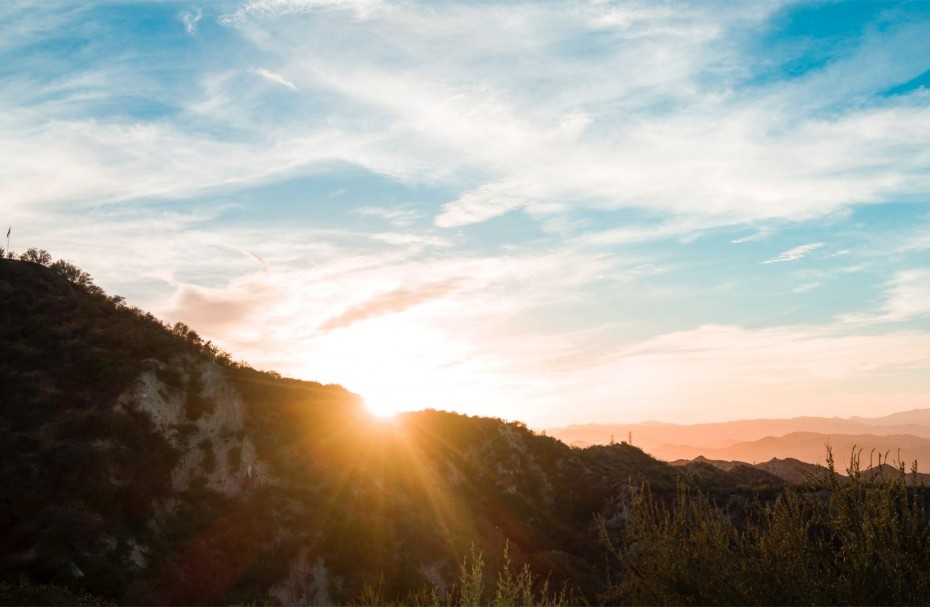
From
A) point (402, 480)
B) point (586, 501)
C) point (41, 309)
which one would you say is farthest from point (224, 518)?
point (586, 501)

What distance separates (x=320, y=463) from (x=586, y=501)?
62.9ft

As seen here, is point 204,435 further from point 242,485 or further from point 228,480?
point 242,485

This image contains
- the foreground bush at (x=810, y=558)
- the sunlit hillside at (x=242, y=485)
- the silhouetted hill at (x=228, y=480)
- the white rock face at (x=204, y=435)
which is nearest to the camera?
the foreground bush at (x=810, y=558)

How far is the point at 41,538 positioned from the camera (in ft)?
81.9

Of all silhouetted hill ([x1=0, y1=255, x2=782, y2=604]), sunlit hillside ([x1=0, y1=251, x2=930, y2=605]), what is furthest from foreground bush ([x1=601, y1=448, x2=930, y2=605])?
silhouetted hill ([x1=0, y1=255, x2=782, y2=604])

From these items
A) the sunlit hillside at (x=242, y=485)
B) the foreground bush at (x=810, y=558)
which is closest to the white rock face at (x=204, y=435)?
the sunlit hillside at (x=242, y=485)

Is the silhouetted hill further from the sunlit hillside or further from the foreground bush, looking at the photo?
the foreground bush

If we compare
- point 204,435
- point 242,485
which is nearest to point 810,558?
point 242,485

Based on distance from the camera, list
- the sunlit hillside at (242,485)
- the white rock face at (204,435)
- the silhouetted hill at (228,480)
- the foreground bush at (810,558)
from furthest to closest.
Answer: the white rock face at (204,435)
the silhouetted hill at (228,480)
the sunlit hillside at (242,485)
the foreground bush at (810,558)

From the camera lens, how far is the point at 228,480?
33281 millimetres

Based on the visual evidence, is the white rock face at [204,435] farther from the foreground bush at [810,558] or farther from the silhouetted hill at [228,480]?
the foreground bush at [810,558]

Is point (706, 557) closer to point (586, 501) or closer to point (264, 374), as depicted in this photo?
point (586, 501)

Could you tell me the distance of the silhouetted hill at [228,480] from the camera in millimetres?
26875

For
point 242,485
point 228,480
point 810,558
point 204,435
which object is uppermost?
point 204,435
